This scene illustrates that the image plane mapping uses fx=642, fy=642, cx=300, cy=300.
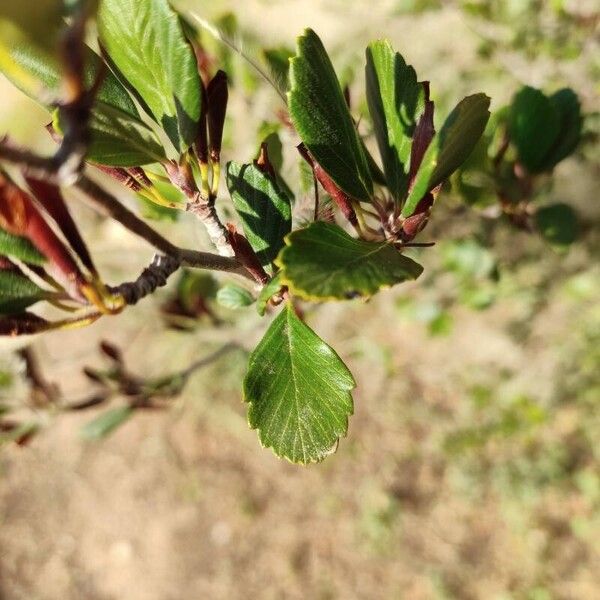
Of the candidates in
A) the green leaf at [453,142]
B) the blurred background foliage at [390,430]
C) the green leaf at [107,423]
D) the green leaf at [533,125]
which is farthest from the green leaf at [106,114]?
the green leaf at [107,423]

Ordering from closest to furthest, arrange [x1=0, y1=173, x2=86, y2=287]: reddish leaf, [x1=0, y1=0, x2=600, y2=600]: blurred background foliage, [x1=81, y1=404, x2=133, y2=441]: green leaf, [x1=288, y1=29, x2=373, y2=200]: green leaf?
[x1=0, y1=173, x2=86, y2=287]: reddish leaf → [x1=288, y1=29, x2=373, y2=200]: green leaf → [x1=81, y1=404, x2=133, y2=441]: green leaf → [x1=0, y1=0, x2=600, y2=600]: blurred background foliage

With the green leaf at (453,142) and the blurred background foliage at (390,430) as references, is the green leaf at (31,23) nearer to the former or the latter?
the green leaf at (453,142)

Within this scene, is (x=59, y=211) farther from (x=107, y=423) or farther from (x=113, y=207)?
Answer: (x=107, y=423)

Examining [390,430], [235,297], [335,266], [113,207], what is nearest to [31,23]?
[113,207]

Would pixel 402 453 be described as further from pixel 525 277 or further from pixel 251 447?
pixel 525 277

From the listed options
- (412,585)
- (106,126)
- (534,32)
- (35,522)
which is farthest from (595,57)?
(35,522)

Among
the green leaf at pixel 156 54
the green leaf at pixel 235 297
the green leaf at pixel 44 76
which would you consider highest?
the green leaf at pixel 156 54

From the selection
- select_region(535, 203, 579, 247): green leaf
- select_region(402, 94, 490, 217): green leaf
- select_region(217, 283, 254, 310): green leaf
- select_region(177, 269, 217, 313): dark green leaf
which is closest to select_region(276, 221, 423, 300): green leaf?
select_region(402, 94, 490, 217): green leaf

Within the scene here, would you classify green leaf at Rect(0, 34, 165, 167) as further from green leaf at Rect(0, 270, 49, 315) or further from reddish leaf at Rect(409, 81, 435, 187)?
reddish leaf at Rect(409, 81, 435, 187)
